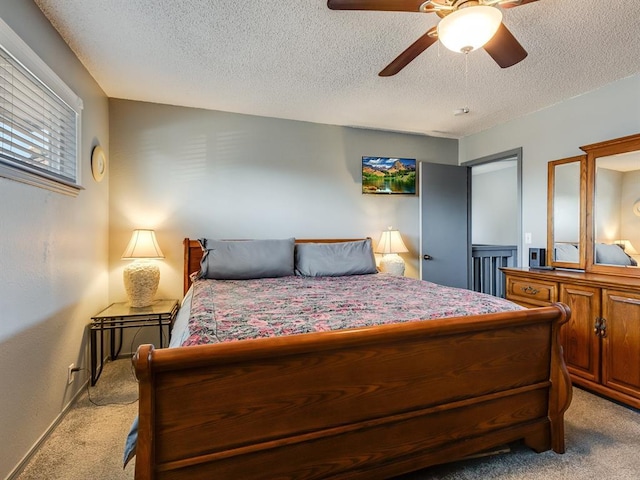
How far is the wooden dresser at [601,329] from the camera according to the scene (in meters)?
2.11

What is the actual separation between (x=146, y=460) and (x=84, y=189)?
2027 millimetres

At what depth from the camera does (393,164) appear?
399cm

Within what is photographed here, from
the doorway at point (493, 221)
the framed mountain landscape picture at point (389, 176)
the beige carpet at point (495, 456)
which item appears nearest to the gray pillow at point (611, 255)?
the beige carpet at point (495, 456)

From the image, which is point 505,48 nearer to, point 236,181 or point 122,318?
point 236,181

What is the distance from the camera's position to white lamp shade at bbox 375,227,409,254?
12.0 feet

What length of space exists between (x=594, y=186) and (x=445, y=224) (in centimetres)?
157

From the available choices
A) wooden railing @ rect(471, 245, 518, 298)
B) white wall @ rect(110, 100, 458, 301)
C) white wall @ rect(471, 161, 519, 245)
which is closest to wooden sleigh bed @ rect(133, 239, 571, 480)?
white wall @ rect(110, 100, 458, 301)

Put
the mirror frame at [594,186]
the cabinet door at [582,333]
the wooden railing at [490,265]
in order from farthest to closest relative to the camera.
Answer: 1. the wooden railing at [490,265]
2. the mirror frame at [594,186]
3. the cabinet door at [582,333]

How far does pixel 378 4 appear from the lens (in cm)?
144

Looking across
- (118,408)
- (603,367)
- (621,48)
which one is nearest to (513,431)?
(603,367)

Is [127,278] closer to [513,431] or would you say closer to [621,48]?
[513,431]

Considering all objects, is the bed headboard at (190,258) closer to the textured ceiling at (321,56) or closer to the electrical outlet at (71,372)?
the electrical outlet at (71,372)

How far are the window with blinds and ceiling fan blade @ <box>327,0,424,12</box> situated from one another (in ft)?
4.82

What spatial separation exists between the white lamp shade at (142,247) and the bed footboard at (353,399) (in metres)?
1.99
